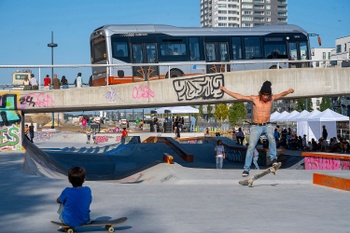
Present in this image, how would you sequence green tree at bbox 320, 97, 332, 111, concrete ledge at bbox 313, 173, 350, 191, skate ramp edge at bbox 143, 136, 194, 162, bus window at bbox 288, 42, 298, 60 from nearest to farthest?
concrete ledge at bbox 313, 173, 350, 191 < bus window at bbox 288, 42, 298, 60 < skate ramp edge at bbox 143, 136, 194, 162 < green tree at bbox 320, 97, 332, 111

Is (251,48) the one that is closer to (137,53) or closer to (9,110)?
(137,53)

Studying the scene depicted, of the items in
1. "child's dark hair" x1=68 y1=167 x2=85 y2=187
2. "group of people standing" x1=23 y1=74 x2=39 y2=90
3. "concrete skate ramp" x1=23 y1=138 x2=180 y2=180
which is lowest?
"concrete skate ramp" x1=23 y1=138 x2=180 y2=180

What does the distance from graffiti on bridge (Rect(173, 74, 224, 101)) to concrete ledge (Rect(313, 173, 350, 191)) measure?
1011cm

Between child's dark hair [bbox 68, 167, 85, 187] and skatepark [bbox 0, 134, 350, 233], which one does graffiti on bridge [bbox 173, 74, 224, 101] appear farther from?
child's dark hair [bbox 68, 167, 85, 187]

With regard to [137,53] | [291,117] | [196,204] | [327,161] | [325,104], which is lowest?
[327,161]

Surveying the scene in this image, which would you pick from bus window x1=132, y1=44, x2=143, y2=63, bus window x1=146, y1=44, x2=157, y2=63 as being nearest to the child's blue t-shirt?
bus window x1=132, y1=44, x2=143, y2=63

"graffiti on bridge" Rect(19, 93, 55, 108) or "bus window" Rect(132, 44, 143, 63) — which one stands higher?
"bus window" Rect(132, 44, 143, 63)

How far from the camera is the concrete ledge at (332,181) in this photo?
12.0 meters

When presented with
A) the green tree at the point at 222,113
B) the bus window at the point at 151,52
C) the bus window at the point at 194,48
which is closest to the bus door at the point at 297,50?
the bus window at the point at 194,48

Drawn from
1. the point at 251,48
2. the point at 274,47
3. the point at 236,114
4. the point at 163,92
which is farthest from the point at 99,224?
the point at 236,114

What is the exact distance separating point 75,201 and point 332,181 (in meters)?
7.31

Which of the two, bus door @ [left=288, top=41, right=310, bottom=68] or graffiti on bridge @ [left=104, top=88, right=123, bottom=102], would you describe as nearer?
graffiti on bridge @ [left=104, top=88, right=123, bottom=102]

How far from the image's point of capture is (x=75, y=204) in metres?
7.14

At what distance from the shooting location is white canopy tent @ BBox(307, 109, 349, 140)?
35594 millimetres
